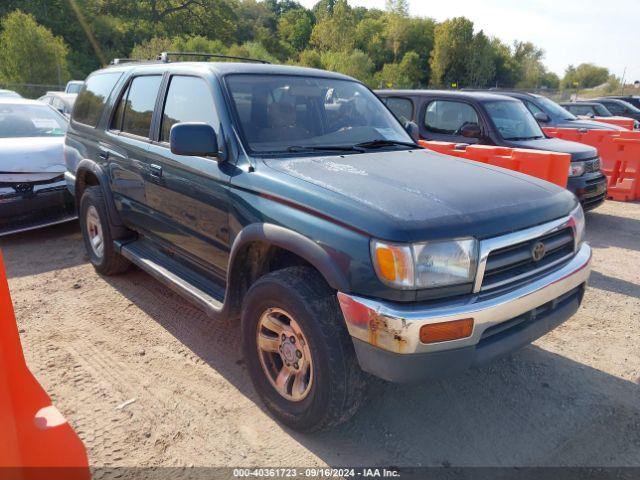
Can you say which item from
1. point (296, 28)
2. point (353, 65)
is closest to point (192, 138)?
point (353, 65)

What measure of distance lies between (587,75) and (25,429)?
374 feet

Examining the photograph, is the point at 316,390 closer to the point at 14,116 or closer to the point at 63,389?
the point at 63,389

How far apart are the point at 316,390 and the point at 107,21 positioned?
199 ft

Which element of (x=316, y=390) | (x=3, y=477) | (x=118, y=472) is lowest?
(x=118, y=472)

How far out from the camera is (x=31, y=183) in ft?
19.1

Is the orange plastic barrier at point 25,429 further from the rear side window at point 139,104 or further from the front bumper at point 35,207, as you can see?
the front bumper at point 35,207

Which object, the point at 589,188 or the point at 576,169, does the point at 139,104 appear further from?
the point at 589,188

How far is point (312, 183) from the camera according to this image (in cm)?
258

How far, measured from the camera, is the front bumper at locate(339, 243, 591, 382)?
2146mm

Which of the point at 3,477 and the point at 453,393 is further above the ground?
the point at 3,477

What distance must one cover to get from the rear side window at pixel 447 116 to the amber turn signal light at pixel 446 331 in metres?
5.63

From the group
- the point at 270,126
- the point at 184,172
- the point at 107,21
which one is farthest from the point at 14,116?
the point at 107,21

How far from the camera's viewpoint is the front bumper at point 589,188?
6.85 meters

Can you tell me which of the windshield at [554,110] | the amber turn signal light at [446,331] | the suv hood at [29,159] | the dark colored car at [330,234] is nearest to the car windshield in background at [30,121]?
the suv hood at [29,159]
